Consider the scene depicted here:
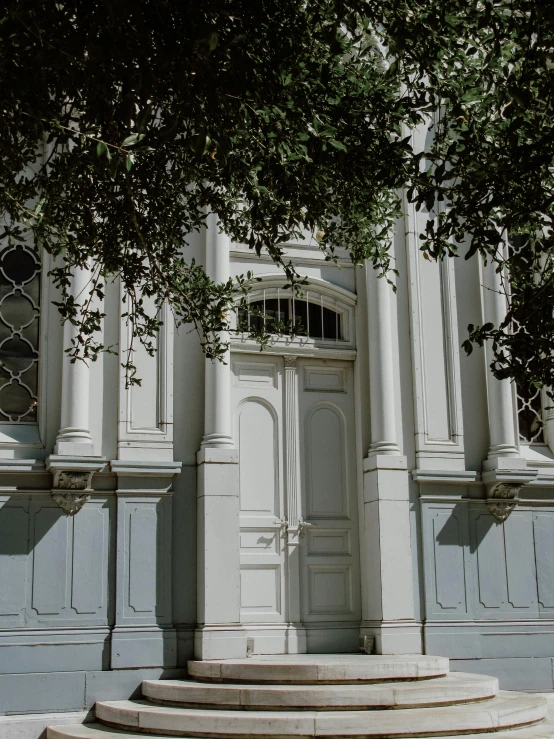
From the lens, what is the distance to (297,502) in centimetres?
1033

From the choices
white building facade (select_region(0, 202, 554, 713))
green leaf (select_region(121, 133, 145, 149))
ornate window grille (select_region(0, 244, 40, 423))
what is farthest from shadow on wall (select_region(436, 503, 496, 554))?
green leaf (select_region(121, 133, 145, 149))

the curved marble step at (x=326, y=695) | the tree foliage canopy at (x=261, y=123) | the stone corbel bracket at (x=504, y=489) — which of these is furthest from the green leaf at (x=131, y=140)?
the stone corbel bracket at (x=504, y=489)

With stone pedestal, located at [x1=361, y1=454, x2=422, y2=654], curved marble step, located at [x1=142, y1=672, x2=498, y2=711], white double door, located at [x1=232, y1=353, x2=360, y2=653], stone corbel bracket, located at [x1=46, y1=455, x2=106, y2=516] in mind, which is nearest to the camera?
curved marble step, located at [x1=142, y1=672, x2=498, y2=711]

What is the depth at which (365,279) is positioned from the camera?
10.8 m

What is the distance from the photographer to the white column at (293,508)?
10008mm

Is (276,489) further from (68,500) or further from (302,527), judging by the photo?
(68,500)

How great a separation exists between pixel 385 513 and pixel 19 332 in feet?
13.0

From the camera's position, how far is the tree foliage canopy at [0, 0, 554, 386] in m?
5.58

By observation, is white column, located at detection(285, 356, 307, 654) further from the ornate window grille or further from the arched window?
the ornate window grille

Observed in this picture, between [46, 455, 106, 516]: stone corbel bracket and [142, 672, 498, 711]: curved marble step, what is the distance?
1.80 meters

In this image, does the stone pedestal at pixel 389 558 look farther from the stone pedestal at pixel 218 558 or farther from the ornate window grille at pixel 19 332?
the ornate window grille at pixel 19 332

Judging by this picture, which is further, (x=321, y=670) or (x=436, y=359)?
(x=436, y=359)

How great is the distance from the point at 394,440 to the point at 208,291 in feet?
11.5

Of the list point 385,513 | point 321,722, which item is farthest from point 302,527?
point 321,722
